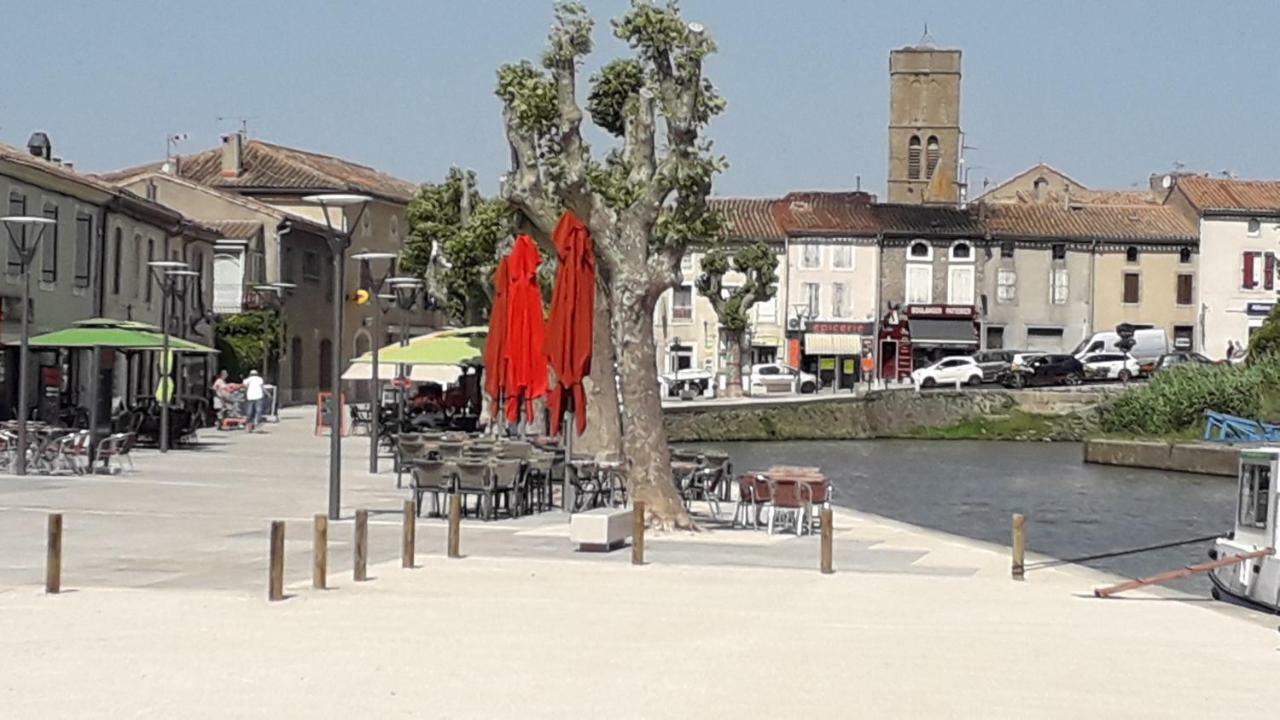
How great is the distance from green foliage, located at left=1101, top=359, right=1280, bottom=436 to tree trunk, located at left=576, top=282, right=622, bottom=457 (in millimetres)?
36023

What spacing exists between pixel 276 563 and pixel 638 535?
442 cm

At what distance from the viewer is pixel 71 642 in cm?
1296

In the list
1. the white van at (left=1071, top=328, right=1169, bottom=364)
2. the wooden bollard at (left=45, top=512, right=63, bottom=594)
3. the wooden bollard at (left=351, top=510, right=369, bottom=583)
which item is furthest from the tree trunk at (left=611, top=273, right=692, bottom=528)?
the white van at (left=1071, top=328, right=1169, bottom=364)

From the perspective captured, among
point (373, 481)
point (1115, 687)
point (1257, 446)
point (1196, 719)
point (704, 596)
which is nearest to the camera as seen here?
point (1196, 719)

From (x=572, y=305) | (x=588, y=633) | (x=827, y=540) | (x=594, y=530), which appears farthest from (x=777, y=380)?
(x=588, y=633)

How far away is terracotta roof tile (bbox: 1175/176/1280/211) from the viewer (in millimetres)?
88750

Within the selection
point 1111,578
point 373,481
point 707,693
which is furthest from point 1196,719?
point 373,481

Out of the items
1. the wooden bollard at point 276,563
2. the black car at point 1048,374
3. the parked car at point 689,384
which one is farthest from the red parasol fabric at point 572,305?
the black car at point 1048,374

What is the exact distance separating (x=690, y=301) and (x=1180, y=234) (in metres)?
21.5

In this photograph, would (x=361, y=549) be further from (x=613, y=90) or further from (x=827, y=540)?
(x=613, y=90)

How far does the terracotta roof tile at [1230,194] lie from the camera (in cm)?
8875

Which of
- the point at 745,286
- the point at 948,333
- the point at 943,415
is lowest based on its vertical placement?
the point at 943,415

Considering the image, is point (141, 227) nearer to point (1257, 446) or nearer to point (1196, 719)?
point (1257, 446)

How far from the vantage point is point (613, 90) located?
104ft
